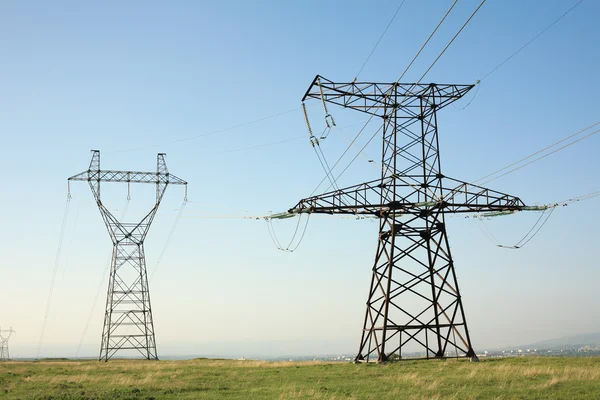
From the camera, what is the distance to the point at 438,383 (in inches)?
920

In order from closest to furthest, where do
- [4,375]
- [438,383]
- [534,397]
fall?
[534,397] → [438,383] → [4,375]

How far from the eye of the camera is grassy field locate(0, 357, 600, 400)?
2106 centimetres

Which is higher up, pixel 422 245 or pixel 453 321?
pixel 422 245

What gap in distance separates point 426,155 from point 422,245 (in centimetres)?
584

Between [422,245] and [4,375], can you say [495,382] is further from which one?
[4,375]

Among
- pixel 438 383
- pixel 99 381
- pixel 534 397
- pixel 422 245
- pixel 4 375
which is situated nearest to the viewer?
pixel 534 397

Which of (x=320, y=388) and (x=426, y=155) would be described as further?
(x=426, y=155)

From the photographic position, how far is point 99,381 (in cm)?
2948

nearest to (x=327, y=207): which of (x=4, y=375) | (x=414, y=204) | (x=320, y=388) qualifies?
(x=414, y=204)

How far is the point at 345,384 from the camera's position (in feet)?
82.0

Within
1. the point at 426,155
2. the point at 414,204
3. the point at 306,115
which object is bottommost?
the point at 414,204

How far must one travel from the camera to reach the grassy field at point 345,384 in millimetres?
21062

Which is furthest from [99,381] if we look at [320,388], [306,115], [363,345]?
[306,115]

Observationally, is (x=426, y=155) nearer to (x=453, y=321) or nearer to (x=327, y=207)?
(x=327, y=207)
